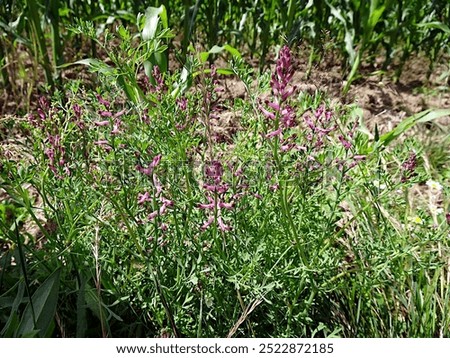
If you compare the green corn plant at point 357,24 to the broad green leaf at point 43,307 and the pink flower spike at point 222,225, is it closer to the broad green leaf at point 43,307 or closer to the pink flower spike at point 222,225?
the pink flower spike at point 222,225

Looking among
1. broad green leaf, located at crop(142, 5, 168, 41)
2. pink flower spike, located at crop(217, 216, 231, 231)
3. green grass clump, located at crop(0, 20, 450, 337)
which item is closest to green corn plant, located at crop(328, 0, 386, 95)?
broad green leaf, located at crop(142, 5, 168, 41)

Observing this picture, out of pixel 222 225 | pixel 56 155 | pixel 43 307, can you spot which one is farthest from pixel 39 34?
pixel 222 225

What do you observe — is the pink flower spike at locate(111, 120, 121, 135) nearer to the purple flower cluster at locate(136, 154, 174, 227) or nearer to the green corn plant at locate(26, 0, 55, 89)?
the purple flower cluster at locate(136, 154, 174, 227)

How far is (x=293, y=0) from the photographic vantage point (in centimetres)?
340

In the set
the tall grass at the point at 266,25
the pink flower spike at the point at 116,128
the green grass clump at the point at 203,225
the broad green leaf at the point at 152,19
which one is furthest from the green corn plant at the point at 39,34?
the pink flower spike at the point at 116,128

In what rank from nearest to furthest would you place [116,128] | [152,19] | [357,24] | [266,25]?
[116,128]
[152,19]
[266,25]
[357,24]

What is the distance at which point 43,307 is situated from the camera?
69.9 inches

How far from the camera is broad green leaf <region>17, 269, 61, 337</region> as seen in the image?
1742 millimetres

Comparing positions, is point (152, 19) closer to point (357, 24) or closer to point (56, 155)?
point (56, 155)

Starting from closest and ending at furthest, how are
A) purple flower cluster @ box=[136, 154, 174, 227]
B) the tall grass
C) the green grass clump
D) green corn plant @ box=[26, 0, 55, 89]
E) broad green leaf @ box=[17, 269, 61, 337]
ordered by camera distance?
purple flower cluster @ box=[136, 154, 174, 227]
the green grass clump
broad green leaf @ box=[17, 269, 61, 337]
green corn plant @ box=[26, 0, 55, 89]
the tall grass

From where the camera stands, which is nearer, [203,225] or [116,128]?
[116,128]

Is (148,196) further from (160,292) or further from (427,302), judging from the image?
(427,302)

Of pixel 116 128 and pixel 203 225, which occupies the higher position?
pixel 116 128
